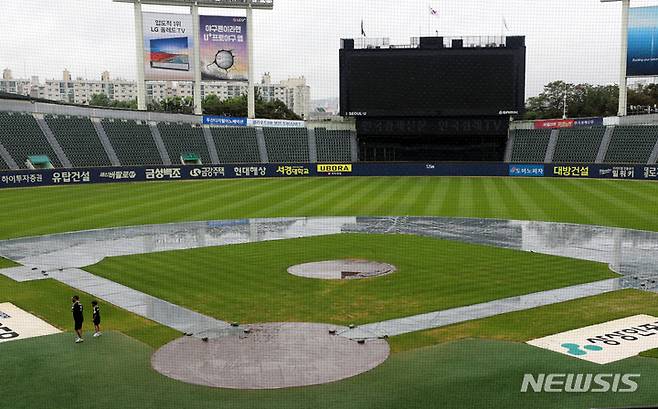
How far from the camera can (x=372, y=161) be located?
7169 centimetres

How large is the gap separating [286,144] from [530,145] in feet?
93.3

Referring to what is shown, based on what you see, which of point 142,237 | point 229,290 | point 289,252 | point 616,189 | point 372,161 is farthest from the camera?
point 372,161

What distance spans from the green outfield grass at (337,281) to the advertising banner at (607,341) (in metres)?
3.42

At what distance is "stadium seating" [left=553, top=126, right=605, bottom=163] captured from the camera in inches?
2628

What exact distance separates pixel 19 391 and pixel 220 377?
376 centimetres

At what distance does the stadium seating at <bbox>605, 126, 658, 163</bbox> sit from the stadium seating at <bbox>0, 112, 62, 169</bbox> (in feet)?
181

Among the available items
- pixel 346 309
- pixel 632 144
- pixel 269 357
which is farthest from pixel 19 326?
pixel 632 144

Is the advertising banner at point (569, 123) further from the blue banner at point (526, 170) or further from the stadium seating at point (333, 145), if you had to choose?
the stadium seating at point (333, 145)

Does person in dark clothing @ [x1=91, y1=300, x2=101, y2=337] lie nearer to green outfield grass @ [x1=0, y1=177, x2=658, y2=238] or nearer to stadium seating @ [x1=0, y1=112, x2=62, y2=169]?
green outfield grass @ [x1=0, y1=177, x2=658, y2=238]

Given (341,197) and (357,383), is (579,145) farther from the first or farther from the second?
(357,383)

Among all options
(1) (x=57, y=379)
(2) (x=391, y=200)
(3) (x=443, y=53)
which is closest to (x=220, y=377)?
(1) (x=57, y=379)

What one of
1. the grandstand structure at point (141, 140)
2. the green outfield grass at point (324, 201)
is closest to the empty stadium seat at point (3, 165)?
the grandstand structure at point (141, 140)

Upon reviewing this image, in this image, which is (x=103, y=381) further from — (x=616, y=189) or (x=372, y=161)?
(x=372, y=161)

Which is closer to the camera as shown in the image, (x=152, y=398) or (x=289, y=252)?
(x=152, y=398)
